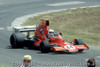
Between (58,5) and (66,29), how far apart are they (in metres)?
14.6

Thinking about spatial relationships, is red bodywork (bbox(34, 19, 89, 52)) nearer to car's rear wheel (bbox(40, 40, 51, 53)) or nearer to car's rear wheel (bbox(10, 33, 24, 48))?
car's rear wheel (bbox(40, 40, 51, 53))

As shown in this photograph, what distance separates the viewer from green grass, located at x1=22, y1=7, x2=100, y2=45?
96.5ft

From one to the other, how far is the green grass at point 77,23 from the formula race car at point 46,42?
404 cm

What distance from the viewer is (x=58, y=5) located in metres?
47.6

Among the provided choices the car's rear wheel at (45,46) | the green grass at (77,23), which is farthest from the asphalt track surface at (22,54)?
the green grass at (77,23)

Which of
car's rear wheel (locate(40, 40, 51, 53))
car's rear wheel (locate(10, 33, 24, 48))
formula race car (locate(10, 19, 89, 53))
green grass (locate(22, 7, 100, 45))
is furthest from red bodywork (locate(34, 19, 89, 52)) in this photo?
green grass (locate(22, 7, 100, 45))

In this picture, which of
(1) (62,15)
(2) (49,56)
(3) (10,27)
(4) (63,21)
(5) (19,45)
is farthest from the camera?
(1) (62,15)

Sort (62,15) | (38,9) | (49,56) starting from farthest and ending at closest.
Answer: (38,9) < (62,15) < (49,56)

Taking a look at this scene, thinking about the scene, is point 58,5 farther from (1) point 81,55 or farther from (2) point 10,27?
(1) point 81,55

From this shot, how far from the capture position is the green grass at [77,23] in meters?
29.4

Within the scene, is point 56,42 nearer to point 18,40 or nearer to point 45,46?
point 45,46

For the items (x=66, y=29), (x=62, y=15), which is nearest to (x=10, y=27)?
(x=66, y=29)

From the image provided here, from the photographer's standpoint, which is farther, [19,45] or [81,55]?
[19,45]

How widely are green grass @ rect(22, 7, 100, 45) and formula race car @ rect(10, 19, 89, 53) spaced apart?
404cm
